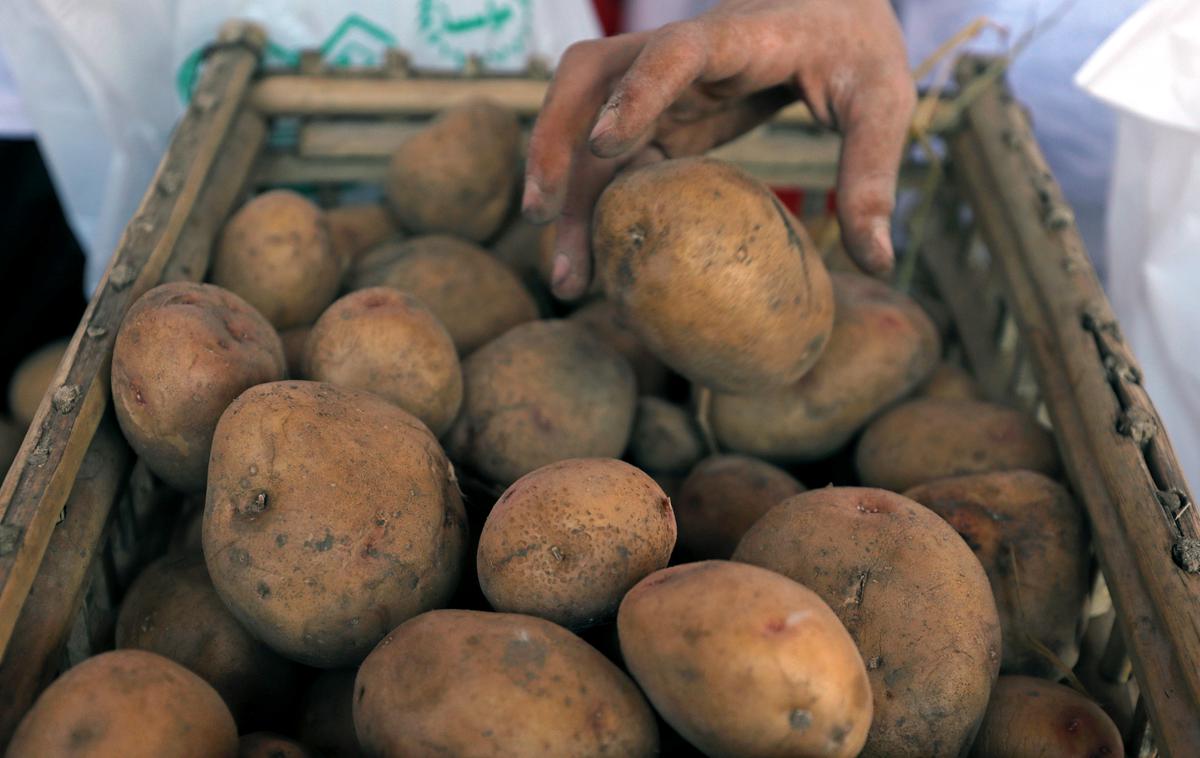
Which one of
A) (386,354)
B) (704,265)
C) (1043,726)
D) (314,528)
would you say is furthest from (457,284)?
(1043,726)

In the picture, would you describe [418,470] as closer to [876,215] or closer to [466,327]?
[466,327]

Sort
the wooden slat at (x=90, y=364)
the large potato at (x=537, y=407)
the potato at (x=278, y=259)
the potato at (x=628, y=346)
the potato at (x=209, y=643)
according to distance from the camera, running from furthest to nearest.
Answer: the potato at (x=628, y=346) < the potato at (x=278, y=259) < the large potato at (x=537, y=407) < the potato at (x=209, y=643) < the wooden slat at (x=90, y=364)

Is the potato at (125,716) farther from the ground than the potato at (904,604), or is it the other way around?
the potato at (125,716)

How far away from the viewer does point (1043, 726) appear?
91 centimetres

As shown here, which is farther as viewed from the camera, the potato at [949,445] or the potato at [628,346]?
the potato at [628,346]

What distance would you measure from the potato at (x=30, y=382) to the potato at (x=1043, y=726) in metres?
1.42

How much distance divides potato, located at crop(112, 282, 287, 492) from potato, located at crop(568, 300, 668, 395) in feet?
1.59

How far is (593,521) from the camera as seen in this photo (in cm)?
86

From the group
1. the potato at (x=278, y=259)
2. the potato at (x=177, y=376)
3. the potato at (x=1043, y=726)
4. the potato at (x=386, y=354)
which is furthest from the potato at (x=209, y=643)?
the potato at (x=1043, y=726)

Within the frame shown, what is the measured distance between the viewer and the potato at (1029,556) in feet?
3.47

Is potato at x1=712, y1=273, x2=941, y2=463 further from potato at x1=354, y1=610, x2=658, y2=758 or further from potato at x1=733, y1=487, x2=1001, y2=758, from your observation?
potato at x1=354, y1=610, x2=658, y2=758

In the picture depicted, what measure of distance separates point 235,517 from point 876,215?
2.41 ft

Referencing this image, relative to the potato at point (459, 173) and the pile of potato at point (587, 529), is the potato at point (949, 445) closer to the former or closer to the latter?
the pile of potato at point (587, 529)

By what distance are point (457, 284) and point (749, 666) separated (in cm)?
76
